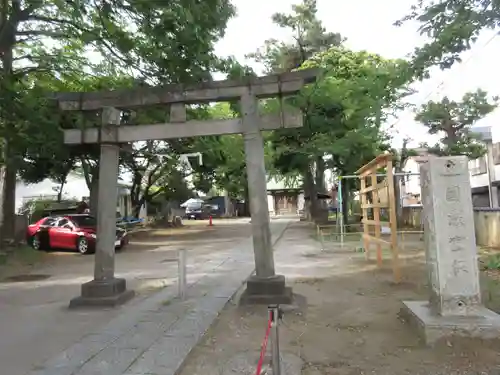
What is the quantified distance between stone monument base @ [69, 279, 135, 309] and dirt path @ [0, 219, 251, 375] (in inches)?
8.2

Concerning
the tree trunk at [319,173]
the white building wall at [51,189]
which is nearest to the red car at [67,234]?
the tree trunk at [319,173]

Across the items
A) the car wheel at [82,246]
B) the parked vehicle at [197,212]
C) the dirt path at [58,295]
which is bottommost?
the dirt path at [58,295]

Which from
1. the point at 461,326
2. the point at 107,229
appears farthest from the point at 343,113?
the point at 461,326

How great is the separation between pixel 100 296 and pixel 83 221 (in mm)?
11797

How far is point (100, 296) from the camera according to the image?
8383mm

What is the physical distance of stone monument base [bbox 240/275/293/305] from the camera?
26.3ft

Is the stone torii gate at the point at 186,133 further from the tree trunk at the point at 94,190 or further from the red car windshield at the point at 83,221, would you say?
the tree trunk at the point at 94,190

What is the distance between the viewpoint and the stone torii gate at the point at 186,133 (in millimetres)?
8266

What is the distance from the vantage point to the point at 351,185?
31312 mm

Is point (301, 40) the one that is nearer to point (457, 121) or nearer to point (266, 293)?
point (457, 121)

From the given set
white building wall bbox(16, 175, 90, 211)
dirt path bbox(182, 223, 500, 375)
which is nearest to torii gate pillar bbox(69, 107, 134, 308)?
dirt path bbox(182, 223, 500, 375)

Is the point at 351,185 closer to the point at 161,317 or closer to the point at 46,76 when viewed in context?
the point at 46,76

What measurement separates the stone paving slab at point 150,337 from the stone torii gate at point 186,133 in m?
0.84

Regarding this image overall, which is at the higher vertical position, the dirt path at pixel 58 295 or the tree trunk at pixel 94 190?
the tree trunk at pixel 94 190
